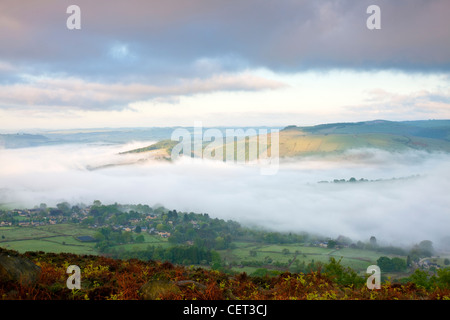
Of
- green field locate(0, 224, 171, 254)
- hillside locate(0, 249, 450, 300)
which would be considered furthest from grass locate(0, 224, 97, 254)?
hillside locate(0, 249, 450, 300)

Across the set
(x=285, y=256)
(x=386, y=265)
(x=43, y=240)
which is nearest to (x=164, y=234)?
(x=43, y=240)

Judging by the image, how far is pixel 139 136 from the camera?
196m

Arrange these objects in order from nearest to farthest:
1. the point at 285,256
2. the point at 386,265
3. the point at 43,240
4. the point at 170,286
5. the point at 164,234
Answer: the point at 170,286, the point at 386,265, the point at 43,240, the point at 285,256, the point at 164,234

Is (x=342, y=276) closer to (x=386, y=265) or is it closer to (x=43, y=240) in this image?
(x=386, y=265)

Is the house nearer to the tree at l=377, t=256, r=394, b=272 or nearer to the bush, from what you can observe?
the tree at l=377, t=256, r=394, b=272

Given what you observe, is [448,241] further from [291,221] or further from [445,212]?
[445,212]

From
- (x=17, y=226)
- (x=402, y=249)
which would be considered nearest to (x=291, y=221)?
(x=402, y=249)

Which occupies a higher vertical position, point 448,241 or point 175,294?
point 175,294

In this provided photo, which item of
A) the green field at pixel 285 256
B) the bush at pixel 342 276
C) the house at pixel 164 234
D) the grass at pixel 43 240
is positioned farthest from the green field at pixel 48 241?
the bush at pixel 342 276

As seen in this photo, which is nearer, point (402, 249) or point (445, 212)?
point (402, 249)

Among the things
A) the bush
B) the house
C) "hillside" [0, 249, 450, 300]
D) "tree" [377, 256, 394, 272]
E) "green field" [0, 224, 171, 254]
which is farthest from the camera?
the house

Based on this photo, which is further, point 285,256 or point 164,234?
point 164,234

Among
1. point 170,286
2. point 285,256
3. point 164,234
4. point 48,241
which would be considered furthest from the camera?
point 164,234
